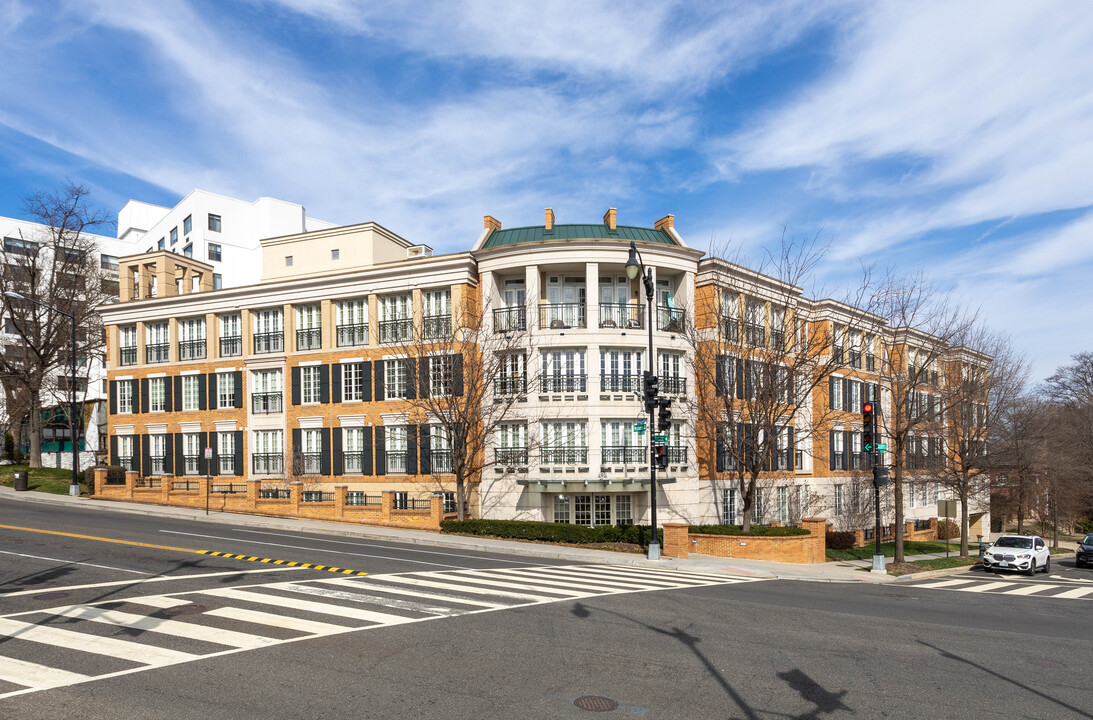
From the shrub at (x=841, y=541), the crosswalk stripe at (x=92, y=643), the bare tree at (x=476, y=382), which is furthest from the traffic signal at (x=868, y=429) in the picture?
the crosswalk stripe at (x=92, y=643)

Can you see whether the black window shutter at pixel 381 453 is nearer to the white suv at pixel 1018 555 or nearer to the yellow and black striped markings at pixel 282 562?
the yellow and black striped markings at pixel 282 562

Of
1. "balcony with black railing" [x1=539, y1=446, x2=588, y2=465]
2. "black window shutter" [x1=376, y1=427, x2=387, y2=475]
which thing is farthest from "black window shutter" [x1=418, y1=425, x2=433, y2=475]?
"balcony with black railing" [x1=539, y1=446, x2=588, y2=465]

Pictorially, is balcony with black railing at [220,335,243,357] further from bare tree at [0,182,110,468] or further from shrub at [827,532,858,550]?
shrub at [827,532,858,550]

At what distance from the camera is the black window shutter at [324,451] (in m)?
38.2

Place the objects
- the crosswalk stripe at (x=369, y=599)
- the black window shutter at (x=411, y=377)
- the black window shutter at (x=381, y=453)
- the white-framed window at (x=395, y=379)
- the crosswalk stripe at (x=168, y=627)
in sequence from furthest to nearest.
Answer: the black window shutter at (x=381, y=453) → the white-framed window at (x=395, y=379) → the black window shutter at (x=411, y=377) → the crosswalk stripe at (x=369, y=599) → the crosswalk stripe at (x=168, y=627)

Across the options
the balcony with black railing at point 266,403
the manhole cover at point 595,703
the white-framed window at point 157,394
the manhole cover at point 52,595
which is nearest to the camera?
the manhole cover at point 595,703

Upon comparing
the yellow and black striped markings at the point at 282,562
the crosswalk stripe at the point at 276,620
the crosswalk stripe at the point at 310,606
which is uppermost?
the crosswalk stripe at the point at 276,620

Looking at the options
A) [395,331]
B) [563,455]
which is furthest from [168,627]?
[395,331]

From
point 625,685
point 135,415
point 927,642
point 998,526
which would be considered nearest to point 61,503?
point 135,415

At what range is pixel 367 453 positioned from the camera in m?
37.3

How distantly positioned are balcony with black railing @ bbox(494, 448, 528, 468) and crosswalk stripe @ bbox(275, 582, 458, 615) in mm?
17413

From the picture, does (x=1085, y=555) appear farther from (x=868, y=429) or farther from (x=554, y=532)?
(x=554, y=532)

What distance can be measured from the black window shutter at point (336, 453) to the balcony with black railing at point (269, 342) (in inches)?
246

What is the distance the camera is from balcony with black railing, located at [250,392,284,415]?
40.0 m
